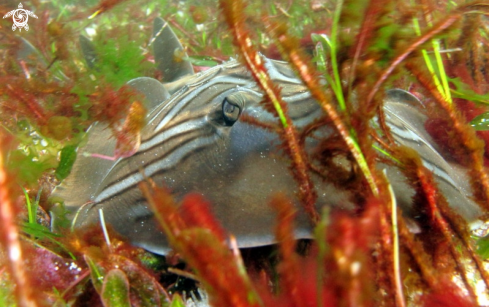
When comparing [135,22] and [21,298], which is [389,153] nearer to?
[21,298]

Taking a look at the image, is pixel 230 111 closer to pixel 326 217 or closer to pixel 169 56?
pixel 326 217

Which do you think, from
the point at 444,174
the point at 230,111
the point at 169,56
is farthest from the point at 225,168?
the point at 169,56

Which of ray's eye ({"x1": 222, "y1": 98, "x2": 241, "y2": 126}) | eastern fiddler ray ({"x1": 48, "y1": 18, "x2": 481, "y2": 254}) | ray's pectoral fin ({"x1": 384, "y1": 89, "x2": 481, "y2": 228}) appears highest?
ray's eye ({"x1": 222, "y1": 98, "x2": 241, "y2": 126})

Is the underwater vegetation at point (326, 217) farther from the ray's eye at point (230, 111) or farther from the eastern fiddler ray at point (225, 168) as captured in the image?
the ray's eye at point (230, 111)

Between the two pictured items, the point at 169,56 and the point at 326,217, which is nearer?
the point at 326,217

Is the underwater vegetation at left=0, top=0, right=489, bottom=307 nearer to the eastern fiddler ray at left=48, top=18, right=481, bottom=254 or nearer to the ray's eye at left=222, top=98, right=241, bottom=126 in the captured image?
the eastern fiddler ray at left=48, top=18, right=481, bottom=254

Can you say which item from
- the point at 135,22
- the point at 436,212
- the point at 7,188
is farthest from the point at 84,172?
the point at 135,22

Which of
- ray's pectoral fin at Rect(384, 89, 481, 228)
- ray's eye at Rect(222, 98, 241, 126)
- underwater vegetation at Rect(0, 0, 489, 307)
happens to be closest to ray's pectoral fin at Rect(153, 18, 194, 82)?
underwater vegetation at Rect(0, 0, 489, 307)
